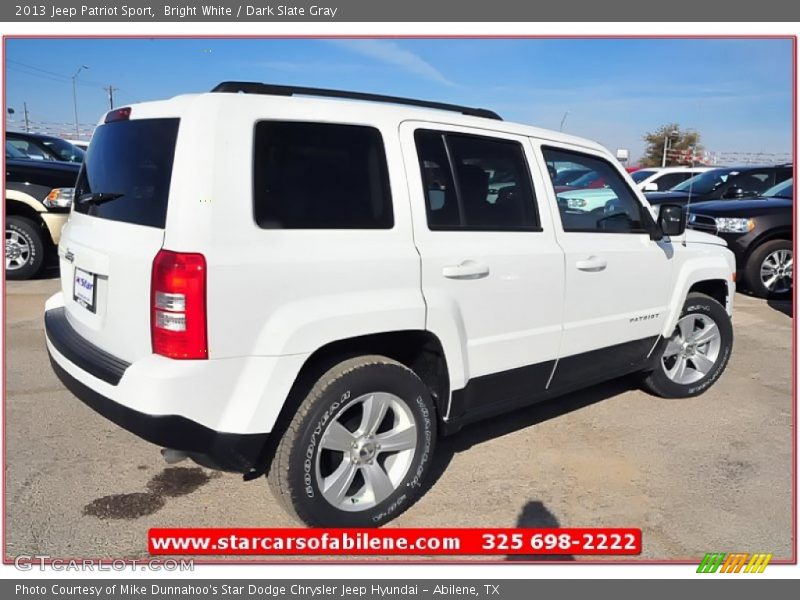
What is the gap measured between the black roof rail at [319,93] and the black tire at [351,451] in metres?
1.20

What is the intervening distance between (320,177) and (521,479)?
6.42ft

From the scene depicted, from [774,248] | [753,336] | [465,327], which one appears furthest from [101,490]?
[774,248]

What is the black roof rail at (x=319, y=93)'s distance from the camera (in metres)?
2.54

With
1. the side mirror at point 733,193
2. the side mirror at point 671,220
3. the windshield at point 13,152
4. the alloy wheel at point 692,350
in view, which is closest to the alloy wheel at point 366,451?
the side mirror at point 671,220

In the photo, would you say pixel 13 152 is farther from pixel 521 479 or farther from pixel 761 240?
pixel 761 240

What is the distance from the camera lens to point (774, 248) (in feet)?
26.4

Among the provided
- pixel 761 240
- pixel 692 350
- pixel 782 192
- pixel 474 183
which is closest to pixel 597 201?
pixel 474 183

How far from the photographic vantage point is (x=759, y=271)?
8109 mm

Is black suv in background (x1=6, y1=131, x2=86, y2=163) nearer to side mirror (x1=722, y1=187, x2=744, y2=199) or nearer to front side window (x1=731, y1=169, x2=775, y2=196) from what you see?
side mirror (x1=722, y1=187, x2=744, y2=199)

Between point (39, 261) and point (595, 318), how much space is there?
21.8 feet

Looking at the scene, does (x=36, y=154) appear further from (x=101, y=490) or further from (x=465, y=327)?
(x=465, y=327)

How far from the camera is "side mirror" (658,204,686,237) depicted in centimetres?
401

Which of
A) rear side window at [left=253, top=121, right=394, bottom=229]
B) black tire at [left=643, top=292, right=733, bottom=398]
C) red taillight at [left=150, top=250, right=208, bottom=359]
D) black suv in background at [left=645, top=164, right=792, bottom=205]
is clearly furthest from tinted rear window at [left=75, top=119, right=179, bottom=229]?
black suv in background at [left=645, top=164, right=792, bottom=205]

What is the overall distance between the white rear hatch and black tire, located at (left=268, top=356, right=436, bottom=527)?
0.70 metres
